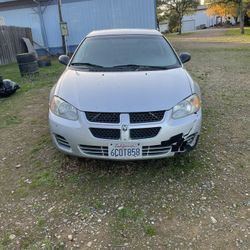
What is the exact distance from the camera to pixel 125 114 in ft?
9.76

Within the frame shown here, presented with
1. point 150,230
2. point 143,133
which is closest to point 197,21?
point 143,133

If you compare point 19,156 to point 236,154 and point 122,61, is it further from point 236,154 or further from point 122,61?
point 236,154

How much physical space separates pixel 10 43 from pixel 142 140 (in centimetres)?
1452

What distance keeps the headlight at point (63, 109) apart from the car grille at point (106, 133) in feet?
0.90

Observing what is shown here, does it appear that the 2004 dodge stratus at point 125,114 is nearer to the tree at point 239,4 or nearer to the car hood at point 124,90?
the car hood at point 124,90

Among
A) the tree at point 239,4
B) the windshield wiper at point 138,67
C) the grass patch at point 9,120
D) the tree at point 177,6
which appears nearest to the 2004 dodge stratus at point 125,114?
the windshield wiper at point 138,67

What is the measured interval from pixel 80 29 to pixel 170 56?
14.0 meters

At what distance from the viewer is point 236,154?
384 cm

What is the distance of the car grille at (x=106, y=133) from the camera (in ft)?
9.70

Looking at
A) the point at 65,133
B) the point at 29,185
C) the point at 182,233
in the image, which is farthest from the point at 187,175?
the point at 29,185

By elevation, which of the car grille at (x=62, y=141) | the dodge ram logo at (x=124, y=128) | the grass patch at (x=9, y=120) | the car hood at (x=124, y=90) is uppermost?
the car hood at (x=124, y=90)

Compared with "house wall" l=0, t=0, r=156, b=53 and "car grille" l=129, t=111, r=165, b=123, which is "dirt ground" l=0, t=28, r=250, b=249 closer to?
"car grille" l=129, t=111, r=165, b=123

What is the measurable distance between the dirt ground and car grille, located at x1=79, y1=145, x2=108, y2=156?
1.26 feet

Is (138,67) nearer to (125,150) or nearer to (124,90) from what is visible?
(124,90)
